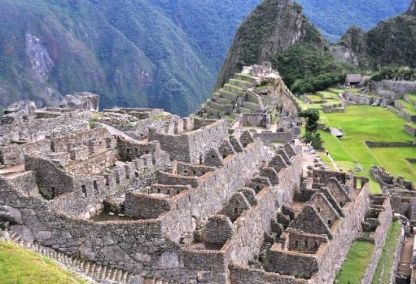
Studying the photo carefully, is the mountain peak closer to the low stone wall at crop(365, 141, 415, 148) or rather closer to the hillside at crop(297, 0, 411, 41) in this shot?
the hillside at crop(297, 0, 411, 41)

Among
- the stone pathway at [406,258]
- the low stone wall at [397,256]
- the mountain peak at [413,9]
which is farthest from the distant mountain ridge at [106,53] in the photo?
the mountain peak at [413,9]

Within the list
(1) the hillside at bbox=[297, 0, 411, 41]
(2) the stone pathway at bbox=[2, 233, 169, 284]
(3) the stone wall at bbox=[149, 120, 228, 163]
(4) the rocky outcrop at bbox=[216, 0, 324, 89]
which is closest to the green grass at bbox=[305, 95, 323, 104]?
(4) the rocky outcrop at bbox=[216, 0, 324, 89]

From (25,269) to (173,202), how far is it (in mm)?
5758

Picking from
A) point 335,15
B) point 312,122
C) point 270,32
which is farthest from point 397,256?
point 335,15

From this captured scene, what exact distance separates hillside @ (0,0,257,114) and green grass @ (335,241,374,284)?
1881 inches

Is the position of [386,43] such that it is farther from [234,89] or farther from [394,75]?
[234,89]

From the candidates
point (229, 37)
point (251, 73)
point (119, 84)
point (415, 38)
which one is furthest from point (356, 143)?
point (415, 38)

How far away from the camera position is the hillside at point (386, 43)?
146 meters

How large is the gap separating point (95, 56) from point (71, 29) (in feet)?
20.8

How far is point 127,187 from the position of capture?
855 inches

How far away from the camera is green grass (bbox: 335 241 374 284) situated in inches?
877

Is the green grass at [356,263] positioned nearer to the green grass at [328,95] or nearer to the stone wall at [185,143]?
the stone wall at [185,143]

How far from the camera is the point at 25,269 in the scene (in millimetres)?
14672

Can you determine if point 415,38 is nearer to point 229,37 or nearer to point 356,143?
point 229,37
